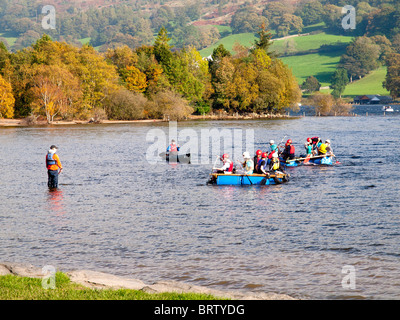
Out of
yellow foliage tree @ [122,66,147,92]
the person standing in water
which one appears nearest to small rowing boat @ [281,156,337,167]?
the person standing in water

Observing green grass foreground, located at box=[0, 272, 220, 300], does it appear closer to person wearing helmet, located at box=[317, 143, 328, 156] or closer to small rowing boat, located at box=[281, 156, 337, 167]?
small rowing boat, located at box=[281, 156, 337, 167]

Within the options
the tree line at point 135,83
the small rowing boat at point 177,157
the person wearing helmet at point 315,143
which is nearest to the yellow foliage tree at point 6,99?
the tree line at point 135,83

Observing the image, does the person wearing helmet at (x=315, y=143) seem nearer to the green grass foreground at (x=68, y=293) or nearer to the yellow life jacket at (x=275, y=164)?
the yellow life jacket at (x=275, y=164)

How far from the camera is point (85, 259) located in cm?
1827

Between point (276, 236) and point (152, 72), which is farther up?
point (152, 72)

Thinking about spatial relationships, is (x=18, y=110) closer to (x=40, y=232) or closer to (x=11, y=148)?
(x=11, y=148)

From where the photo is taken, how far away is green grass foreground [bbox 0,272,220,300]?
1151 centimetres

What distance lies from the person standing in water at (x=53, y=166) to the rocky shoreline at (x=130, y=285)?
619 inches

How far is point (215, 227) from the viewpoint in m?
22.9

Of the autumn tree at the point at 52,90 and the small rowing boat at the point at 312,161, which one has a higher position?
the autumn tree at the point at 52,90

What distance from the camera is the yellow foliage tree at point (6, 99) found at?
10806 cm
